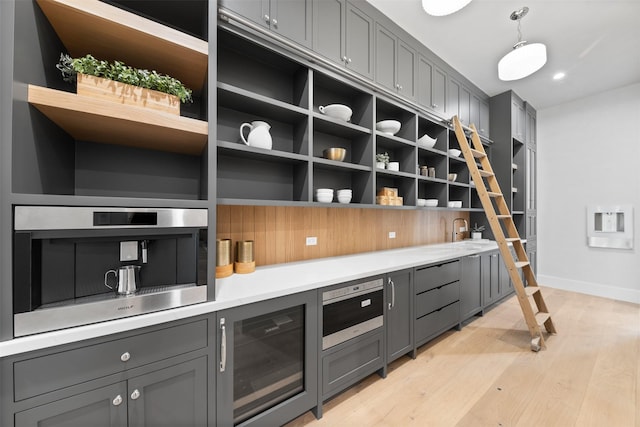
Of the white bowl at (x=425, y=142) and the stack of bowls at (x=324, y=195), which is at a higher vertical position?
the white bowl at (x=425, y=142)

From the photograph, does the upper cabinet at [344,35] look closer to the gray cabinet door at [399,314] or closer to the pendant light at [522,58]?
the pendant light at [522,58]

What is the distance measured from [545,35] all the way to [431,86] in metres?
1.21

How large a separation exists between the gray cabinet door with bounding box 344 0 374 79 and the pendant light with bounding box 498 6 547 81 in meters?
1.29

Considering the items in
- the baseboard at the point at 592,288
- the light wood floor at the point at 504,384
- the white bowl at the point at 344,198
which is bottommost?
the light wood floor at the point at 504,384

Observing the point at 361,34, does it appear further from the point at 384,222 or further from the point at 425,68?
the point at 384,222

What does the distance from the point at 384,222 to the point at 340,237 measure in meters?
0.69

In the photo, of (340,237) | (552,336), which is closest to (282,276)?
(340,237)

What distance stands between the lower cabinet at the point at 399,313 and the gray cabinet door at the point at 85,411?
1600 millimetres

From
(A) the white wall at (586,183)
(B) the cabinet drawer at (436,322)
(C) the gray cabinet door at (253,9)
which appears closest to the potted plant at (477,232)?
(A) the white wall at (586,183)

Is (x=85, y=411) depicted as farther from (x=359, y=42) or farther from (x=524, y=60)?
(x=524, y=60)

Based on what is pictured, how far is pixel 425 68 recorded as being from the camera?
2.83 meters

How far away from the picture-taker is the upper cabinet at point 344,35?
192cm

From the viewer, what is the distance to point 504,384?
1.92 meters

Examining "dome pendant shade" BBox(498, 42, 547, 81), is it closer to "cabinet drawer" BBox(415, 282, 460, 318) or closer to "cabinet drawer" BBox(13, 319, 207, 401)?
"cabinet drawer" BBox(415, 282, 460, 318)
